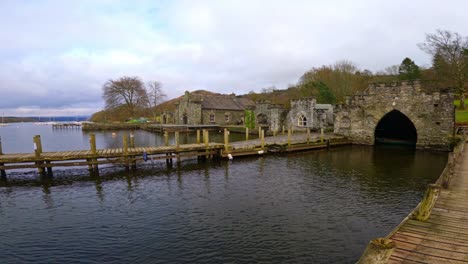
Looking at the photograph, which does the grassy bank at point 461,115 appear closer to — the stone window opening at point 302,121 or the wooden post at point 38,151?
the stone window opening at point 302,121

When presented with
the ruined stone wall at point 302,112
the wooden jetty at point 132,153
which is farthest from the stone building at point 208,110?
the wooden jetty at point 132,153

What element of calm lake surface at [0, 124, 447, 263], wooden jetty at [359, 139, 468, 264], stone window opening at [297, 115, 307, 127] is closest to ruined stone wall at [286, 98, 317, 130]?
stone window opening at [297, 115, 307, 127]

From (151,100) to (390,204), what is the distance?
2790 inches

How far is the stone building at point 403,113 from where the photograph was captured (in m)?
25.6

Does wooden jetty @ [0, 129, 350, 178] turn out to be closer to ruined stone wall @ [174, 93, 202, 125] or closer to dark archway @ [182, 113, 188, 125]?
ruined stone wall @ [174, 93, 202, 125]

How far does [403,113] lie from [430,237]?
2470 cm

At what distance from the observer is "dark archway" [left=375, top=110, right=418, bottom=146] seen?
3265 cm

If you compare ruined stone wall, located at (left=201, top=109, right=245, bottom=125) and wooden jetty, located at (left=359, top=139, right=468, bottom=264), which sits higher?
ruined stone wall, located at (left=201, top=109, right=245, bottom=125)

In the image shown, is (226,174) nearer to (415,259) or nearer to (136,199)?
(136,199)

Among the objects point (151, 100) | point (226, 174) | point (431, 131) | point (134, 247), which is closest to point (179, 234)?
point (134, 247)

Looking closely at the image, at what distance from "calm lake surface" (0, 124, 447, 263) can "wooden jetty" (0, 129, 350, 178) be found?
32.5 inches

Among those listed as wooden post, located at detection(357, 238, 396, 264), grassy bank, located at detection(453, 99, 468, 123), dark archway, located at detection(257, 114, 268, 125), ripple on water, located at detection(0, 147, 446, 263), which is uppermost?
dark archway, located at detection(257, 114, 268, 125)

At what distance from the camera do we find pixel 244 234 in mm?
9289

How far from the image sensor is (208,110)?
54.3 meters
